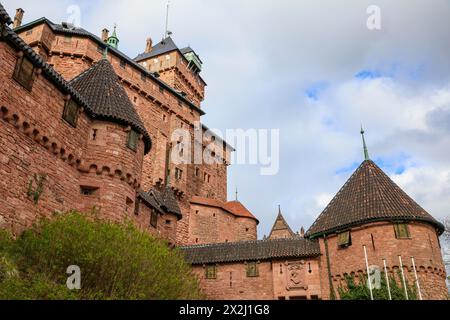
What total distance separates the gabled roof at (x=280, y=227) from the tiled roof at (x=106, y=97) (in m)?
35.1

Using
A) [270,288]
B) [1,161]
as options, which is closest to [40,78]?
[1,161]

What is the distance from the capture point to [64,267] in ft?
34.4

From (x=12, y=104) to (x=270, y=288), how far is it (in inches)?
659

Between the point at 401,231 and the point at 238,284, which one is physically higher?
the point at 401,231

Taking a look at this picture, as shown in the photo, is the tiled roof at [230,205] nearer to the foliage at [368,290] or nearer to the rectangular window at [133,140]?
the foliage at [368,290]

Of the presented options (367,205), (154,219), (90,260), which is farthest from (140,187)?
(367,205)

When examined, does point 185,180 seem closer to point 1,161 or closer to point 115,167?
point 115,167

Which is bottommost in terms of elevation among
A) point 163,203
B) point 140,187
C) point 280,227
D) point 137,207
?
point 137,207

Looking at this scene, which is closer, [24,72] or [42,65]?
[24,72]

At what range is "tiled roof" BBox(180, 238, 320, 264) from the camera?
904 inches

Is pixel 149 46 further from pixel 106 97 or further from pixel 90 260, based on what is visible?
pixel 90 260

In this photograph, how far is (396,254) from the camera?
776 inches

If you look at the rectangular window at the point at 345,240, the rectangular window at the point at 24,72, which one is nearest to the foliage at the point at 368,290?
the rectangular window at the point at 345,240

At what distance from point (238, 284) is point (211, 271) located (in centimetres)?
194
